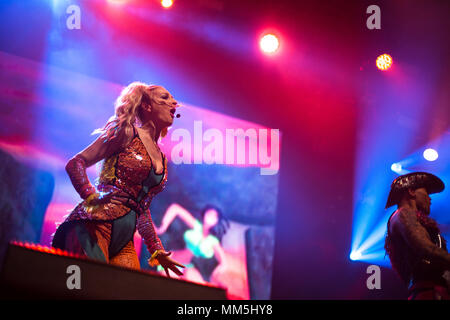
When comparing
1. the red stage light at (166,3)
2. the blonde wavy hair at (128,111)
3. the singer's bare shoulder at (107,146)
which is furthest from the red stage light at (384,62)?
the singer's bare shoulder at (107,146)

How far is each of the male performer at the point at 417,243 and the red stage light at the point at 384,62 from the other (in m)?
3.36

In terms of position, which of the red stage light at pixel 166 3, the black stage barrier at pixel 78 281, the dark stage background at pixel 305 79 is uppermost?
the red stage light at pixel 166 3

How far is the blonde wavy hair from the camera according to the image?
288 centimetres

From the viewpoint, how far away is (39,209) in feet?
16.4

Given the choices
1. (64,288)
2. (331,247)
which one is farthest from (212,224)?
(64,288)

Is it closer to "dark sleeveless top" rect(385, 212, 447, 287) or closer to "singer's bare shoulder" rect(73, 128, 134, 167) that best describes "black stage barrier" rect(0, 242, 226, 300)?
"singer's bare shoulder" rect(73, 128, 134, 167)

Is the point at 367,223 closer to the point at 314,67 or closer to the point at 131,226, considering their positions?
the point at 314,67

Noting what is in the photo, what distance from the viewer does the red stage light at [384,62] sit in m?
6.34

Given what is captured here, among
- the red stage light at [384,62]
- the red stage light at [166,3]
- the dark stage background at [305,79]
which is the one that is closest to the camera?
the dark stage background at [305,79]

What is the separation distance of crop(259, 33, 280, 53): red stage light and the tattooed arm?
3809 mm

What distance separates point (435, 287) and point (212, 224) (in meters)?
3.13

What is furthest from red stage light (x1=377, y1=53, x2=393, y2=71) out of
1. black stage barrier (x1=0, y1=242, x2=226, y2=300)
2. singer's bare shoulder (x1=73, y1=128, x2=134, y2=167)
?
black stage barrier (x1=0, y1=242, x2=226, y2=300)

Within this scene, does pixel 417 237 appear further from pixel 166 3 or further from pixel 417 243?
pixel 166 3

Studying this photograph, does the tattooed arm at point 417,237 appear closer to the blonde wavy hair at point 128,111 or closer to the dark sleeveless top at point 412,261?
the dark sleeveless top at point 412,261
